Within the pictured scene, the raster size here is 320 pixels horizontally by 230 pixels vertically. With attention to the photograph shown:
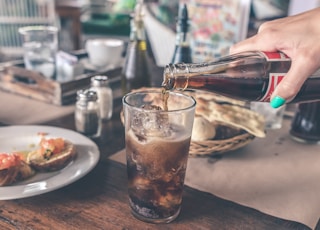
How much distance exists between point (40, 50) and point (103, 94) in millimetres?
477

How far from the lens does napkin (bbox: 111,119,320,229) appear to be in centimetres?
70

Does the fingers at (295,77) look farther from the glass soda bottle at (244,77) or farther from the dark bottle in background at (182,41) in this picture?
the dark bottle in background at (182,41)

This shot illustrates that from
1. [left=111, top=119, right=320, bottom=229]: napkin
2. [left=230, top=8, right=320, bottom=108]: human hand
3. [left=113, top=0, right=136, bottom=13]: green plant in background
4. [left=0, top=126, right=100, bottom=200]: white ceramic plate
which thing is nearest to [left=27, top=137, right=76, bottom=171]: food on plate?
[left=0, top=126, right=100, bottom=200]: white ceramic plate

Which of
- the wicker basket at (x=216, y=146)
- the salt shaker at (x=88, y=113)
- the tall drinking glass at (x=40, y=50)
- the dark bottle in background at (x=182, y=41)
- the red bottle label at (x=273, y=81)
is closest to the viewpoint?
the red bottle label at (x=273, y=81)

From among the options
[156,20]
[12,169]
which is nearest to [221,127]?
[12,169]

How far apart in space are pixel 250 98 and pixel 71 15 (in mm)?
3091

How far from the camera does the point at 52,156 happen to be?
0.76m

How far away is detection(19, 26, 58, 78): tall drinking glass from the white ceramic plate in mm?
452

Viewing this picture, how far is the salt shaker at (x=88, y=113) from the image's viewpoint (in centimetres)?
94

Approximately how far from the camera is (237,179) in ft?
2.57

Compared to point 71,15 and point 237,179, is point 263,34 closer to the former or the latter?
point 237,179

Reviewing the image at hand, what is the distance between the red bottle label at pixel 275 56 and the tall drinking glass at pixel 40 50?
0.85 metres

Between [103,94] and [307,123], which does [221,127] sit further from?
[103,94]

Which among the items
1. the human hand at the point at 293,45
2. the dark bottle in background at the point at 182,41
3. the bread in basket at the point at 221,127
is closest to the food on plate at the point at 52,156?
the bread in basket at the point at 221,127
